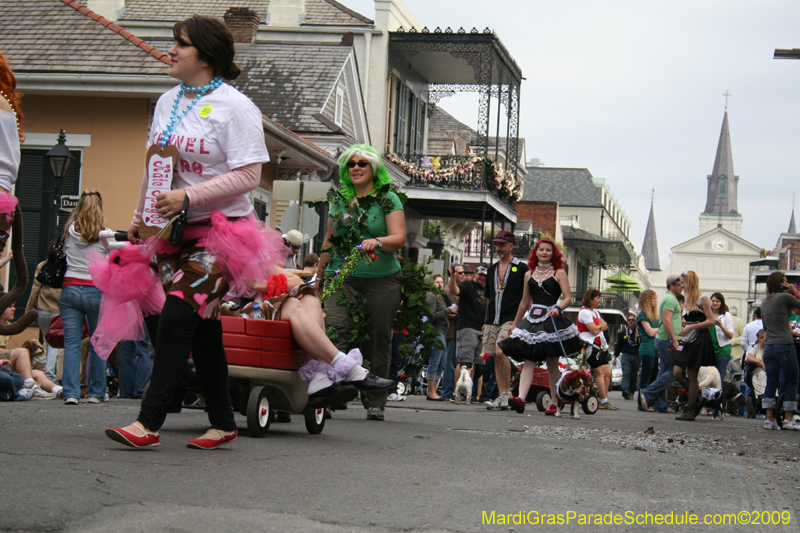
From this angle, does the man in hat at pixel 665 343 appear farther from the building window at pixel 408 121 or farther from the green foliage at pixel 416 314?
the building window at pixel 408 121

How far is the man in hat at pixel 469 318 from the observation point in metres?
14.8

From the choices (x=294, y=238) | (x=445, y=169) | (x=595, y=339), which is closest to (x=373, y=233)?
A: (x=294, y=238)

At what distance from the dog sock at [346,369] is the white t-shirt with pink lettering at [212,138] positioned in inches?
65.8

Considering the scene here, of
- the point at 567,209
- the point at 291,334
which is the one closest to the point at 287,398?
the point at 291,334

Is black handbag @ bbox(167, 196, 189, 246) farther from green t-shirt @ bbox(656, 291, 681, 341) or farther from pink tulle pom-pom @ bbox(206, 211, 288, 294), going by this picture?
green t-shirt @ bbox(656, 291, 681, 341)

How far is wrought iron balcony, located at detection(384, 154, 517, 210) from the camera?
2934cm

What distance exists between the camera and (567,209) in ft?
300

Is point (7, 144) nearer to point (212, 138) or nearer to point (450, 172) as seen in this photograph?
point (212, 138)

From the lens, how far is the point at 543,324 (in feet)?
36.0

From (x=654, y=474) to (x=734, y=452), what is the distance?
2150mm

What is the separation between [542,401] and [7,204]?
335 inches

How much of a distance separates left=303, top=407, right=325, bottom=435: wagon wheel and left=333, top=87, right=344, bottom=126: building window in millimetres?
17153

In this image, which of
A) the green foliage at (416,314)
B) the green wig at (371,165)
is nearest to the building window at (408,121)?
the green foliage at (416,314)

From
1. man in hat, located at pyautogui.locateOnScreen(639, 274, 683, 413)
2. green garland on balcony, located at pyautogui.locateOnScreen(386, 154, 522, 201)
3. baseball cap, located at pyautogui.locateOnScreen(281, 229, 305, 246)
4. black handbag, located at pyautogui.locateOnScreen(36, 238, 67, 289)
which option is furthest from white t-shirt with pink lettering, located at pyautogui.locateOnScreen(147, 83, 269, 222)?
green garland on balcony, located at pyautogui.locateOnScreen(386, 154, 522, 201)
